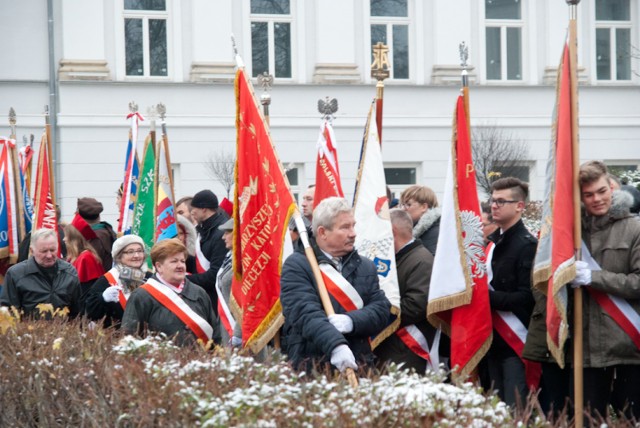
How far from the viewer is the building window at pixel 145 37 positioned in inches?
841

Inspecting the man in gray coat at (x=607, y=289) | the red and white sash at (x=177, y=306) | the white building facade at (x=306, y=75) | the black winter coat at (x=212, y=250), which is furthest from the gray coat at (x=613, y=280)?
the white building facade at (x=306, y=75)

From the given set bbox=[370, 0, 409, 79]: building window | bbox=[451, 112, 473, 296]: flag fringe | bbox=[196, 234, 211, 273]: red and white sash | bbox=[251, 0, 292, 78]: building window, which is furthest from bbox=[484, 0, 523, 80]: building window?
bbox=[451, 112, 473, 296]: flag fringe

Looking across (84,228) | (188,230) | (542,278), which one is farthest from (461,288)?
(188,230)

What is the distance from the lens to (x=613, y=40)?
24.1 m

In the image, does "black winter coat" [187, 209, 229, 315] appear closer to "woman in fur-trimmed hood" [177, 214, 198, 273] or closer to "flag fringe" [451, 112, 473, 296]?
"woman in fur-trimmed hood" [177, 214, 198, 273]

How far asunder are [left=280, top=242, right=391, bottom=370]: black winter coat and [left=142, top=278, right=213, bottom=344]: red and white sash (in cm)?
106

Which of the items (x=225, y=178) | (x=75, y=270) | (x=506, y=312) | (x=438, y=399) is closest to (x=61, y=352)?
(x=438, y=399)

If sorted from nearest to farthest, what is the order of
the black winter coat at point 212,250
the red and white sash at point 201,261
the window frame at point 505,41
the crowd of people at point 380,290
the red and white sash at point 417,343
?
1. the crowd of people at point 380,290
2. the red and white sash at point 417,343
3. the black winter coat at point 212,250
4. the red and white sash at point 201,261
5. the window frame at point 505,41

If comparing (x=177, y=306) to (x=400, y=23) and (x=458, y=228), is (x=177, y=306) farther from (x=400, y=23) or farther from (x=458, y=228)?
(x=400, y=23)

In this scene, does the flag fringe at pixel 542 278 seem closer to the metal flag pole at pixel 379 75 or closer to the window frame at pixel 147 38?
the metal flag pole at pixel 379 75

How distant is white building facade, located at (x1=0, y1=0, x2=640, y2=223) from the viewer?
2078 cm

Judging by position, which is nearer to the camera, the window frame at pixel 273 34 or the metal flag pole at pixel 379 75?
the metal flag pole at pixel 379 75

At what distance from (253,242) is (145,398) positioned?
2874 millimetres

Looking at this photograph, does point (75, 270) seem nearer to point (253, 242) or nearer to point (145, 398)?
point (253, 242)
